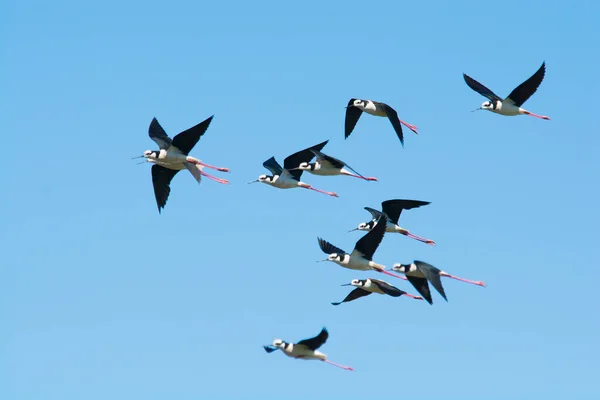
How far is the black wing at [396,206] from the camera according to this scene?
22984 millimetres

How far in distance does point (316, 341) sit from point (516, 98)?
727 centimetres

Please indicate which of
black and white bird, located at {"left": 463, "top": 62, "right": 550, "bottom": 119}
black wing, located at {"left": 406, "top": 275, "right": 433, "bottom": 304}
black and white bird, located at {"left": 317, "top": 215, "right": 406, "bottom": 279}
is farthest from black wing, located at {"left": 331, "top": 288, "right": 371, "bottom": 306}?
black and white bird, located at {"left": 463, "top": 62, "right": 550, "bottom": 119}

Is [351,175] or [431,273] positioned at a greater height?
[351,175]

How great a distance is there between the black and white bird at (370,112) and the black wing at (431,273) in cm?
302

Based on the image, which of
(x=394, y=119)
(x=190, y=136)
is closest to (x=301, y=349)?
(x=190, y=136)

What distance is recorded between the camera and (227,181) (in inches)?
882

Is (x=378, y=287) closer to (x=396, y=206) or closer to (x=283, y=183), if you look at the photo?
(x=396, y=206)

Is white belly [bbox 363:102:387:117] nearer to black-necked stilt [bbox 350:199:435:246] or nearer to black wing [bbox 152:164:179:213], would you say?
black-necked stilt [bbox 350:199:435:246]

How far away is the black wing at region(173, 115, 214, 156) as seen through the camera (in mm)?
20969

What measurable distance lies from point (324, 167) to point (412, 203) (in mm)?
1839

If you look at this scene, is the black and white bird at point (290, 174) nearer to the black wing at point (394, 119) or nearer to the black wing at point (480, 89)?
the black wing at point (394, 119)

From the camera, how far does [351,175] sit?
2286 cm

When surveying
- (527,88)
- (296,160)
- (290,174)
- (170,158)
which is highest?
(527,88)

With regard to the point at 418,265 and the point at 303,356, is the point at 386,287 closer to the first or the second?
the point at 418,265
